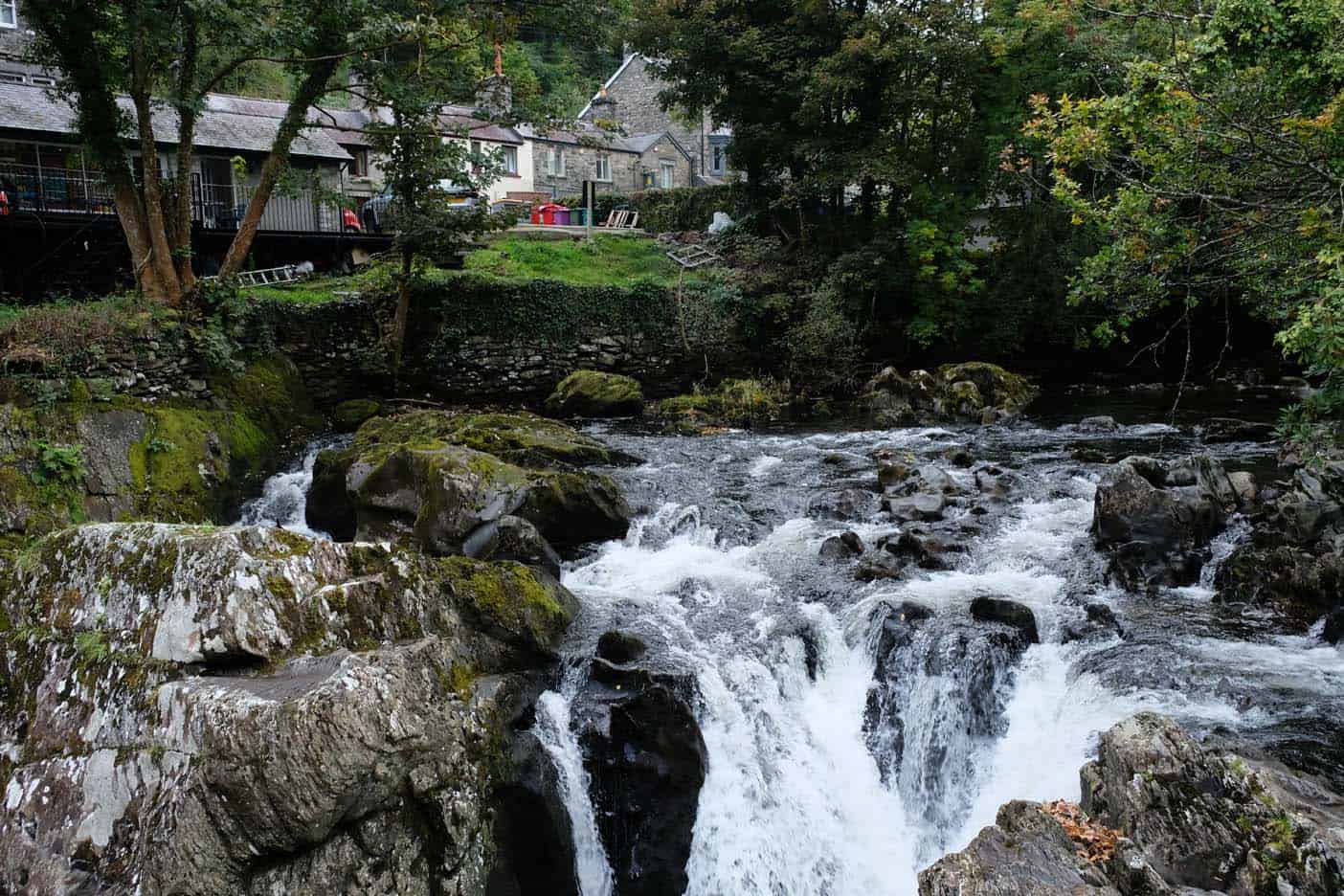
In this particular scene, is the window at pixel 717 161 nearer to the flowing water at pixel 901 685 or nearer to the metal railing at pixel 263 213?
the metal railing at pixel 263 213

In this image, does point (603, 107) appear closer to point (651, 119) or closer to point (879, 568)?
point (651, 119)

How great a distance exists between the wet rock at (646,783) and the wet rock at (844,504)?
6.24m

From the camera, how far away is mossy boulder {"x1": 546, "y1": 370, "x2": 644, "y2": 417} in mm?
22938

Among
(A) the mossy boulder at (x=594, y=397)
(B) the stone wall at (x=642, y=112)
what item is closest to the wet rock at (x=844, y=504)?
(A) the mossy boulder at (x=594, y=397)

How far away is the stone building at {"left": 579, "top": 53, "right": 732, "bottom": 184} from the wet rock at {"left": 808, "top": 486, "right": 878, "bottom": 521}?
37.1m

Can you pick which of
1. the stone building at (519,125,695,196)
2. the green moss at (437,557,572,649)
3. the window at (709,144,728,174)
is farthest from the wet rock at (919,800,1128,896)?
the window at (709,144,728,174)

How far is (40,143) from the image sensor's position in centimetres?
2369

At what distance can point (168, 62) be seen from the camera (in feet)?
55.2

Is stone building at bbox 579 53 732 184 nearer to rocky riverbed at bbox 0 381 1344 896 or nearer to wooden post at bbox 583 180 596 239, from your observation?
wooden post at bbox 583 180 596 239

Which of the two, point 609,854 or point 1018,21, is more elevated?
point 1018,21

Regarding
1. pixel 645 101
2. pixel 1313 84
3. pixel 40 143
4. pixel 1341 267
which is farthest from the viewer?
pixel 645 101

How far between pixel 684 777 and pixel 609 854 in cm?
99

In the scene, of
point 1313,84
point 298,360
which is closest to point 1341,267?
point 1313,84

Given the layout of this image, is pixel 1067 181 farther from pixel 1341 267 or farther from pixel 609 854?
pixel 609 854
